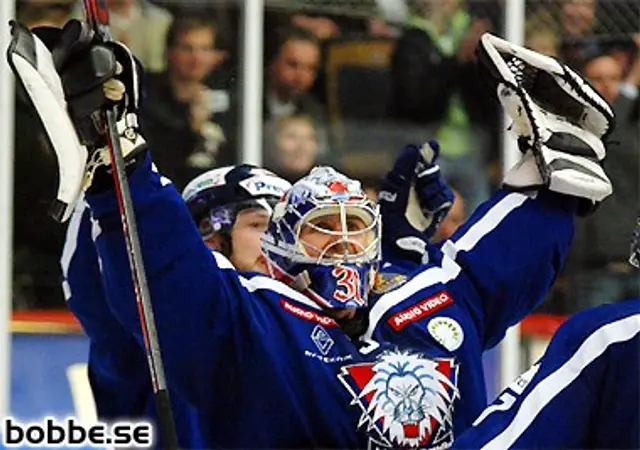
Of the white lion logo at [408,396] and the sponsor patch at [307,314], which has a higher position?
the sponsor patch at [307,314]

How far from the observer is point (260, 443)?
3283 mm

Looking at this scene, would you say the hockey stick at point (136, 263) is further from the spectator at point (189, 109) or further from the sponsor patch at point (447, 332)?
the spectator at point (189, 109)

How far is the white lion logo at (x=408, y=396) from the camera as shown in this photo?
329 centimetres

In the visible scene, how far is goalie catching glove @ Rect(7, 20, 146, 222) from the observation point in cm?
282

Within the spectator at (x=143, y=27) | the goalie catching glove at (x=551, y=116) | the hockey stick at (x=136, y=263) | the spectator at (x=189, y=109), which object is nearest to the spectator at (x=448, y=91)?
the spectator at (x=189, y=109)

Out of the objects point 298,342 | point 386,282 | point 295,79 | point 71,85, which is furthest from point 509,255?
point 295,79

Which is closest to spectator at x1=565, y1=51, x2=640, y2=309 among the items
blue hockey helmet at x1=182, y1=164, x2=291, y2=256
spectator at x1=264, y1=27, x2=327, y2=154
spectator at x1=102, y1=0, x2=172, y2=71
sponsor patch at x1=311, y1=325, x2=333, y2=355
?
spectator at x1=264, y1=27, x2=327, y2=154

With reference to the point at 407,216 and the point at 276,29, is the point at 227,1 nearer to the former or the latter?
the point at 276,29

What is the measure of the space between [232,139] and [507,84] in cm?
192

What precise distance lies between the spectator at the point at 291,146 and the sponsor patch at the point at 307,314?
192 cm

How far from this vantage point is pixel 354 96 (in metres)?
5.52

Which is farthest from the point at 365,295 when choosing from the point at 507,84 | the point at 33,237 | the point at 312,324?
the point at 33,237

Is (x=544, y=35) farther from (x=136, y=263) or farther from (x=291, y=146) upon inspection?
(x=136, y=263)

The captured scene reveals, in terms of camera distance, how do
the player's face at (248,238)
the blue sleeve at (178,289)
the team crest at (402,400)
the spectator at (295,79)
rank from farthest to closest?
the spectator at (295,79)
the player's face at (248,238)
the team crest at (402,400)
the blue sleeve at (178,289)
